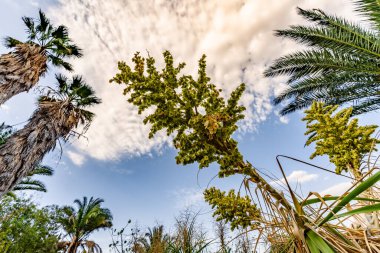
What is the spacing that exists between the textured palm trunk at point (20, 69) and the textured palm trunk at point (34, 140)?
3.32ft

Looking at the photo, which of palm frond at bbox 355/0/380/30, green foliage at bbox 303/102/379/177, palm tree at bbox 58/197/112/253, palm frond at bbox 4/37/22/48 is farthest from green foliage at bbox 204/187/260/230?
palm tree at bbox 58/197/112/253

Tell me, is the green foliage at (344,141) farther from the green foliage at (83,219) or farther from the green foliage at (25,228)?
the green foliage at (83,219)

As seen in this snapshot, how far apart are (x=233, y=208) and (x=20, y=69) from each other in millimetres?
9087

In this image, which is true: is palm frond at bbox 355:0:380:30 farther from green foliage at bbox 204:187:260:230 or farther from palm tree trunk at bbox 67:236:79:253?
palm tree trunk at bbox 67:236:79:253

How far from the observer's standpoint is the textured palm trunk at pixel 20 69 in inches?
300

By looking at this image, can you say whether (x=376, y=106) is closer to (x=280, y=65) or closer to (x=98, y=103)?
(x=280, y=65)

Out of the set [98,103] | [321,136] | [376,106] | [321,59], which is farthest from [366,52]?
[98,103]

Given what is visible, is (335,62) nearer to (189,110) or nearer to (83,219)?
(189,110)

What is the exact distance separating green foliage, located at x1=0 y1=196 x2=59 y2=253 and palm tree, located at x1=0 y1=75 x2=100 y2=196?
7877 mm

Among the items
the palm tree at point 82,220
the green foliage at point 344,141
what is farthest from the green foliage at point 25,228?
the green foliage at point 344,141

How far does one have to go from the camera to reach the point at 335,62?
647 centimetres

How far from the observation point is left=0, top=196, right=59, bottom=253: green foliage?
13156 millimetres

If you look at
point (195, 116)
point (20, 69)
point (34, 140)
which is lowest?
point (195, 116)

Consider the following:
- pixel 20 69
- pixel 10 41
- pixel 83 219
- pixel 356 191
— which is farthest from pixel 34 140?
pixel 83 219
